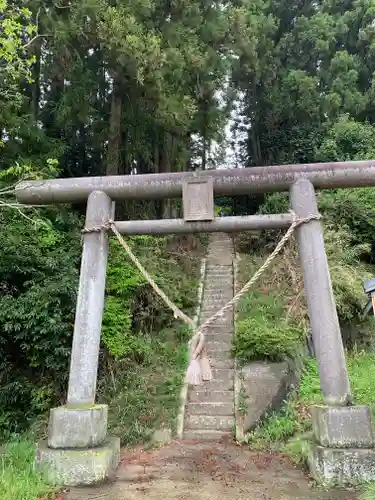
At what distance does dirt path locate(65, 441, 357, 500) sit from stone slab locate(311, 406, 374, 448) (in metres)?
0.41

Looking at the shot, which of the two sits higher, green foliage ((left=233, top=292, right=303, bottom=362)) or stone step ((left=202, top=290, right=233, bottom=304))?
stone step ((left=202, top=290, right=233, bottom=304))

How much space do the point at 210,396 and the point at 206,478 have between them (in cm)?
239

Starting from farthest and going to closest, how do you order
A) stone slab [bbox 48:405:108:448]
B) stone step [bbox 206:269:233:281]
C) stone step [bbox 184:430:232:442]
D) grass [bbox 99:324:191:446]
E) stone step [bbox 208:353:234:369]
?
stone step [bbox 206:269:233:281]
stone step [bbox 208:353:234:369]
grass [bbox 99:324:191:446]
stone step [bbox 184:430:232:442]
stone slab [bbox 48:405:108:448]

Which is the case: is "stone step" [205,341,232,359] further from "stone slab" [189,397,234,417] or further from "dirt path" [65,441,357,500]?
"dirt path" [65,441,357,500]

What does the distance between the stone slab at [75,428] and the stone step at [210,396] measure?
2734 millimetres

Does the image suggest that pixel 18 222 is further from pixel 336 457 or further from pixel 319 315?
pixel 336 457

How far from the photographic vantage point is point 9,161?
8.45m

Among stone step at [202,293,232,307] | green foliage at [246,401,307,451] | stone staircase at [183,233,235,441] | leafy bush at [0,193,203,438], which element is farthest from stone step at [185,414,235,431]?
stone step at [202,293,232,307]

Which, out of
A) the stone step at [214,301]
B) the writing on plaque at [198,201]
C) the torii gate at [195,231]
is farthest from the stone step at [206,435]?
A: the stone step at [214,301]

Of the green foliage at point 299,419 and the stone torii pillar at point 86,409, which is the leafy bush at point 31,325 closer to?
the stone torii pillar at point 86,409

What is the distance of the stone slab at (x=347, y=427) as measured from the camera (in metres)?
3.96

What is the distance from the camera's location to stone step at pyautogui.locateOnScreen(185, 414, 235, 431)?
20.3 ft

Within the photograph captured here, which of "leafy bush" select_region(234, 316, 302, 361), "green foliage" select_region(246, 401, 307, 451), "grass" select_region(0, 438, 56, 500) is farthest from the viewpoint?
"leafy bush" select_region(234, 316, 302, 361)

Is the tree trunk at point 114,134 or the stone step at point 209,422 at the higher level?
the tree trunk at point 114,134
